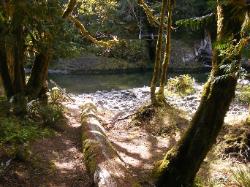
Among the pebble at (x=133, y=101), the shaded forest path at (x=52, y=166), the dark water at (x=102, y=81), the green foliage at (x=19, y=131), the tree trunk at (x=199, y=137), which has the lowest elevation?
the dark water at (x=102, y=81)

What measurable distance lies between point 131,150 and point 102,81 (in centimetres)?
1567

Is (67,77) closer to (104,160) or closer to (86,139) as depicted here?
(86,139)

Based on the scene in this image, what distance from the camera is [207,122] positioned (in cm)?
552

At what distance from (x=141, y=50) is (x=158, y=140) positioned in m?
A: 22.5

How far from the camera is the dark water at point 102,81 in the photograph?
74.3 feet

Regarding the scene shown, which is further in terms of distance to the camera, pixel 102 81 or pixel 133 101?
pixel 102 81

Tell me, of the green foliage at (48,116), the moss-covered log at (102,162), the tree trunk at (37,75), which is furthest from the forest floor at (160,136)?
the tree trunk at (37,75)

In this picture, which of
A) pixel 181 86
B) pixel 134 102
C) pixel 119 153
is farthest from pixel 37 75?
pixel 181 86

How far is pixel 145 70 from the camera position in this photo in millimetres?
30516

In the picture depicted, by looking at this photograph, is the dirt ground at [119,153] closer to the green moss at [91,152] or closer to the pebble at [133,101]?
the green moss at [91,152]

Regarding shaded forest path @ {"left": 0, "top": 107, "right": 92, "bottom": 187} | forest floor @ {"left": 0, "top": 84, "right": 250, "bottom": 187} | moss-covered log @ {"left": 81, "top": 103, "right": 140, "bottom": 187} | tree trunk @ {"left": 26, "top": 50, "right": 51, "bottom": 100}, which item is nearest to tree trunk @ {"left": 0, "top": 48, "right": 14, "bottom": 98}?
tree trunk @ {"left": 26, "top": 50, "right": 51, "bottom": 100}

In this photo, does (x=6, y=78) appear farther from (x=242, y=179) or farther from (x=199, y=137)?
(x=242, y=179)

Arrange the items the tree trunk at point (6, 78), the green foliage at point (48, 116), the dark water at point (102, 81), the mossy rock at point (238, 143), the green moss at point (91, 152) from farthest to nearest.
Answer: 1. the dark water at point (102, 81)
2. the tree trunk at point (6, 78)
3. the green foliage at point (48, 116)
4. the mossy rock at point (238, 143)
5. the green moss at point (91, 152)

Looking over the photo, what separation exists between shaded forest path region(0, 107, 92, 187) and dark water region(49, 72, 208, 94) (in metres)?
12.3
